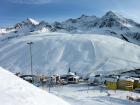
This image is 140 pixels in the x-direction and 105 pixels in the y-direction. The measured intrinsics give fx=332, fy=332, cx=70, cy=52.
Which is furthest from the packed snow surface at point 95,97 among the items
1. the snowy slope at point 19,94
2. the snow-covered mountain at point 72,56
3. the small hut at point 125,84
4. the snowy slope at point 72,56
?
the snowy slope at point 72,56

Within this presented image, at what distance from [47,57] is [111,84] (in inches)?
2447

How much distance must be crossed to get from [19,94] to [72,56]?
103m

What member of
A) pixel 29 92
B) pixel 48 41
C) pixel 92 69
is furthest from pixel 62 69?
pixel 29 92

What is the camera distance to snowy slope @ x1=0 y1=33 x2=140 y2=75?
96.1 m

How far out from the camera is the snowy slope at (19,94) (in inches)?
309

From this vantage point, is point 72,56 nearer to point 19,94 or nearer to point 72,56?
point 72,56

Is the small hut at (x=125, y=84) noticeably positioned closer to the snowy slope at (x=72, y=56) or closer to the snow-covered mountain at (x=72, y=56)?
the snow-covered mountain at (x=72, y=56)

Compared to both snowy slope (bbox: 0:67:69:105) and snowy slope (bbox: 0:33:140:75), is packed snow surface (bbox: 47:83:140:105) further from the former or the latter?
snowy slope (bbox: 0:33:140:75)

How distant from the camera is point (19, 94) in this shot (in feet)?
26.5

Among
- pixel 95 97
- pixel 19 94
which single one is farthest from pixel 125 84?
pixel 19 94

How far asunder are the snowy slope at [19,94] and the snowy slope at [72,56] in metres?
80.4

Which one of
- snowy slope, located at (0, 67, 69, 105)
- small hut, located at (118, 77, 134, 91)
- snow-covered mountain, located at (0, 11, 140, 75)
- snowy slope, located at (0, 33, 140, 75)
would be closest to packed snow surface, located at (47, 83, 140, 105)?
small hut, located at (118, 77, 134, 91)

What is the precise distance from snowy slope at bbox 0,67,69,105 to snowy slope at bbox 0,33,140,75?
264 feet

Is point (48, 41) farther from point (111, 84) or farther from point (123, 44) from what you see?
point (111, 84)
